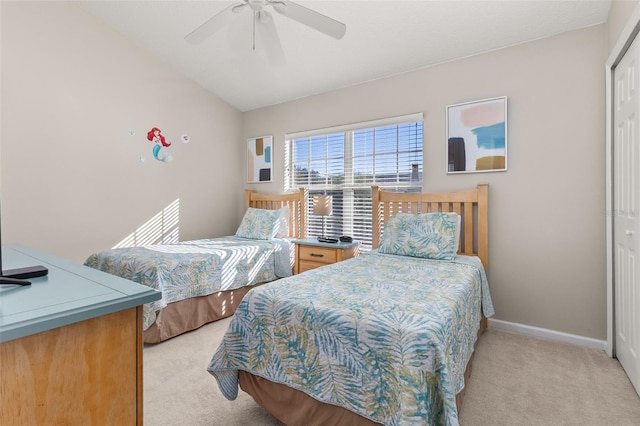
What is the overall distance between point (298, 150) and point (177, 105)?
1648mm

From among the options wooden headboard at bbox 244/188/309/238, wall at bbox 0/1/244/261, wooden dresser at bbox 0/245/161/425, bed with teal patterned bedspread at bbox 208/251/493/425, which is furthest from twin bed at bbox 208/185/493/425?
wall at bbox 0/1/244/261

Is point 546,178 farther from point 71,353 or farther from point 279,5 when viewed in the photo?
point 71,353

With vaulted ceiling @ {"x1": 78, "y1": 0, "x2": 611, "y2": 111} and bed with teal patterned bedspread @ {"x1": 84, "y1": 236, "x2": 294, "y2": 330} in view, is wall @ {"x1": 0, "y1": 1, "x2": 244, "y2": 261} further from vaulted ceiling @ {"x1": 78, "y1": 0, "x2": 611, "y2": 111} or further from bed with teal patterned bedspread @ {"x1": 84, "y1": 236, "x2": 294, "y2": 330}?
bed with teal patterned bedspread @ {"x1": 84, "y1": 236, "x2": 294, "y2": 330}

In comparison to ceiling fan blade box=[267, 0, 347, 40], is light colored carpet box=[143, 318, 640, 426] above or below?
below

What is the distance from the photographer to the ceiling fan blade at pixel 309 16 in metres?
1.97

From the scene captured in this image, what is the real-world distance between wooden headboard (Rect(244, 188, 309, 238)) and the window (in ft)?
0.34

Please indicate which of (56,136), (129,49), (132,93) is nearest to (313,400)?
(56,136)

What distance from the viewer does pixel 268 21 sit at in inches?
85.6

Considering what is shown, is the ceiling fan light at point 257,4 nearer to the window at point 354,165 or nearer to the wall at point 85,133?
the window at point 354,165

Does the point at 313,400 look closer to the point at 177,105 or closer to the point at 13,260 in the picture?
the point at 13,260

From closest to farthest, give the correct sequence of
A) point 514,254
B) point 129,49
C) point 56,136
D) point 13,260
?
point 13,260
point 514,254
point 56,136
point 129,49

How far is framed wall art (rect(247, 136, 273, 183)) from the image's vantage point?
462 cm

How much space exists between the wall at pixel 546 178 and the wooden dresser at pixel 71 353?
2944 millimetres

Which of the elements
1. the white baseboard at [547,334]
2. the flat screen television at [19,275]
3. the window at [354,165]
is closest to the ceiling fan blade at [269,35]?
the window at [354,165]
